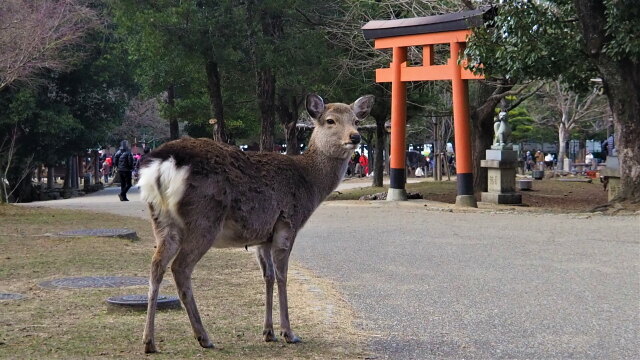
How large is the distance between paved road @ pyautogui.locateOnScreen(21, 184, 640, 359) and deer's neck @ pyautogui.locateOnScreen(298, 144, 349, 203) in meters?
1.20

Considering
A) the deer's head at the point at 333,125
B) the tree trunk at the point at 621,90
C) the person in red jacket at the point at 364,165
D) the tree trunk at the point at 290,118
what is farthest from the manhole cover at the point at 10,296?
the person in red jacket at the point at 364,165

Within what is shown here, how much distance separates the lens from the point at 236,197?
21.9ft

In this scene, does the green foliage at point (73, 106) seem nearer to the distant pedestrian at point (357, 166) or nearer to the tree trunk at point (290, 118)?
the tree trunk at point (290, 118)

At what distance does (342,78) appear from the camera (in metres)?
30.8

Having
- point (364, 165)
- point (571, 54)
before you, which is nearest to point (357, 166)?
point (364, 165)

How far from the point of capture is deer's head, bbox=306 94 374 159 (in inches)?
299

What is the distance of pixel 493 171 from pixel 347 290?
52.9 ft

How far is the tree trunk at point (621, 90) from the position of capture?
19.8 meters

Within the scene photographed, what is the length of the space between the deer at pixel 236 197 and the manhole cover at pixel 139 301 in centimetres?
135

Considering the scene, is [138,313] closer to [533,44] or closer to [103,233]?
[103,233]

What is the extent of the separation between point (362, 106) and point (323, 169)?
0.66m

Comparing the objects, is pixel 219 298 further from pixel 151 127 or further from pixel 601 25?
pixel 151 127

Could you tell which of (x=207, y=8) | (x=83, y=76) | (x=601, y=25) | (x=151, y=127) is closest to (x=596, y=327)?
(x=601, y=25)

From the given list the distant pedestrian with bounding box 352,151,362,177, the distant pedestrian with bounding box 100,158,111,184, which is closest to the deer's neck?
the distant pedestrian with bounding box 100,158,111,184
